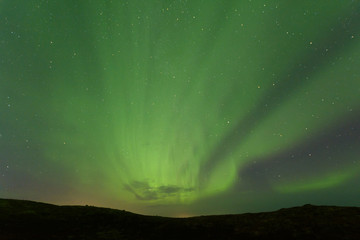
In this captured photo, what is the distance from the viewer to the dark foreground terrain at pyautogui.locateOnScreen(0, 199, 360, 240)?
60.5 feet

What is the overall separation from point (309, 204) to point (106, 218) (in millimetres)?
19549

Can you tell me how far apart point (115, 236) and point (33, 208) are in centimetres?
1236

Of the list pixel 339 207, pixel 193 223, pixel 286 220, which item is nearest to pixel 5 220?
pixel 193 223

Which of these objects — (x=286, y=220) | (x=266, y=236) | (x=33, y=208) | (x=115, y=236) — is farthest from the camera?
(x=33, y=208)

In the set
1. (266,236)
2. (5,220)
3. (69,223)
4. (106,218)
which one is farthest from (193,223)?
(5,220)

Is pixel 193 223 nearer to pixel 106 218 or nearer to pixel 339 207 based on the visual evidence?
pixel 106 218

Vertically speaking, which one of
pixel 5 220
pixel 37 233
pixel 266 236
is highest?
pixel 5 220

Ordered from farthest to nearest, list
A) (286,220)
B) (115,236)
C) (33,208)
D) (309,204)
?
(33,208) → (309,204) → (286,220) → (115,236)

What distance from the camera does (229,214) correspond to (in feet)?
83.7

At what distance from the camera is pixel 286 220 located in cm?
2080

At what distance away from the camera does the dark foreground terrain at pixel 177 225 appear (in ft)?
60.5

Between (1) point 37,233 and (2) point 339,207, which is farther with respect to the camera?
(2) point 339,207

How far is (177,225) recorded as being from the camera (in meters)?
22.3

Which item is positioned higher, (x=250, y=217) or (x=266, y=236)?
(x=250, y=217)
